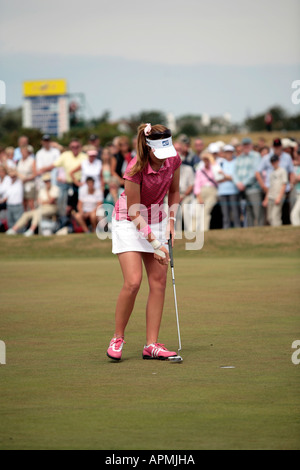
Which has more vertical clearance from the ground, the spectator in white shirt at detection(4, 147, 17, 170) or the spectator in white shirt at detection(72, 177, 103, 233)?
the spectator in white shirt at detection(4, 147, 17, 170)

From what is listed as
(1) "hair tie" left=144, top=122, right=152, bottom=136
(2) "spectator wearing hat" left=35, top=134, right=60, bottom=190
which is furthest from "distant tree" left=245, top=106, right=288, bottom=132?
(1) "hair tie" left=144, top=122, right=152, bottom=136

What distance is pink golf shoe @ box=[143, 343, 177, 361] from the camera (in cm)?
891

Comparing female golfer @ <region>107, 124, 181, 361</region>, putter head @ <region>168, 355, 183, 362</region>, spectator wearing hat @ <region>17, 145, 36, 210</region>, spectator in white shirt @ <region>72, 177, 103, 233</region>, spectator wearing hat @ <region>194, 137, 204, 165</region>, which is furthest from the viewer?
spectator wearing hat @ <region>17, 145, 36, 210</region>

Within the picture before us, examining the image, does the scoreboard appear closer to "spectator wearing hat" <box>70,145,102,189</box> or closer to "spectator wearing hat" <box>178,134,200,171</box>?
"spectator wearing hat" <box>178,134,200,171</box>

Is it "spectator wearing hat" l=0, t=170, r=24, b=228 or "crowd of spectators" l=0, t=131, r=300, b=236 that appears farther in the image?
"spectator wearing hat" l=0, t=170, r=24, b=228

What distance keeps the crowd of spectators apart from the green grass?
5.28 metres

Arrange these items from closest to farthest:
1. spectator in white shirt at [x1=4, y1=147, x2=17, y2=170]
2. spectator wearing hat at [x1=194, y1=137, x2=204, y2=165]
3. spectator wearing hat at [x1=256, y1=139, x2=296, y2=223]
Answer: spectator wearing hat at [x1=256, y1=139, x2=296, y2=223]
spectator wearing hat at [x1=194, y1=137, x2=204, y2=165]
spectator in white shirt at [x1=4, y1=147, x2=17, y2=170]

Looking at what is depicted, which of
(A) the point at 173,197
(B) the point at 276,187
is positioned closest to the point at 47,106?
(B) the point at 276,187

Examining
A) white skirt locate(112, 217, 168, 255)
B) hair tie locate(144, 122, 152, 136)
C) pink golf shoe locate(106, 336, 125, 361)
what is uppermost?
hair tie locate(144, 122, 152, 136)

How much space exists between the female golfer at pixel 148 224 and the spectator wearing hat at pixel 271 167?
12881 millimetres

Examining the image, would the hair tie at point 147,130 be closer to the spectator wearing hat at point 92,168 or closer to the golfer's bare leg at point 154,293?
the golfer's bare leg at point 154,293

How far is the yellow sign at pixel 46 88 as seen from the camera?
14538cm

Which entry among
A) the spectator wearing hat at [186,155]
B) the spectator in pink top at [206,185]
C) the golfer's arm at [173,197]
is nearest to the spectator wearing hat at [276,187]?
the spectator in pink top at [206,185]

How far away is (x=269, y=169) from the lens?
22.0 meters
